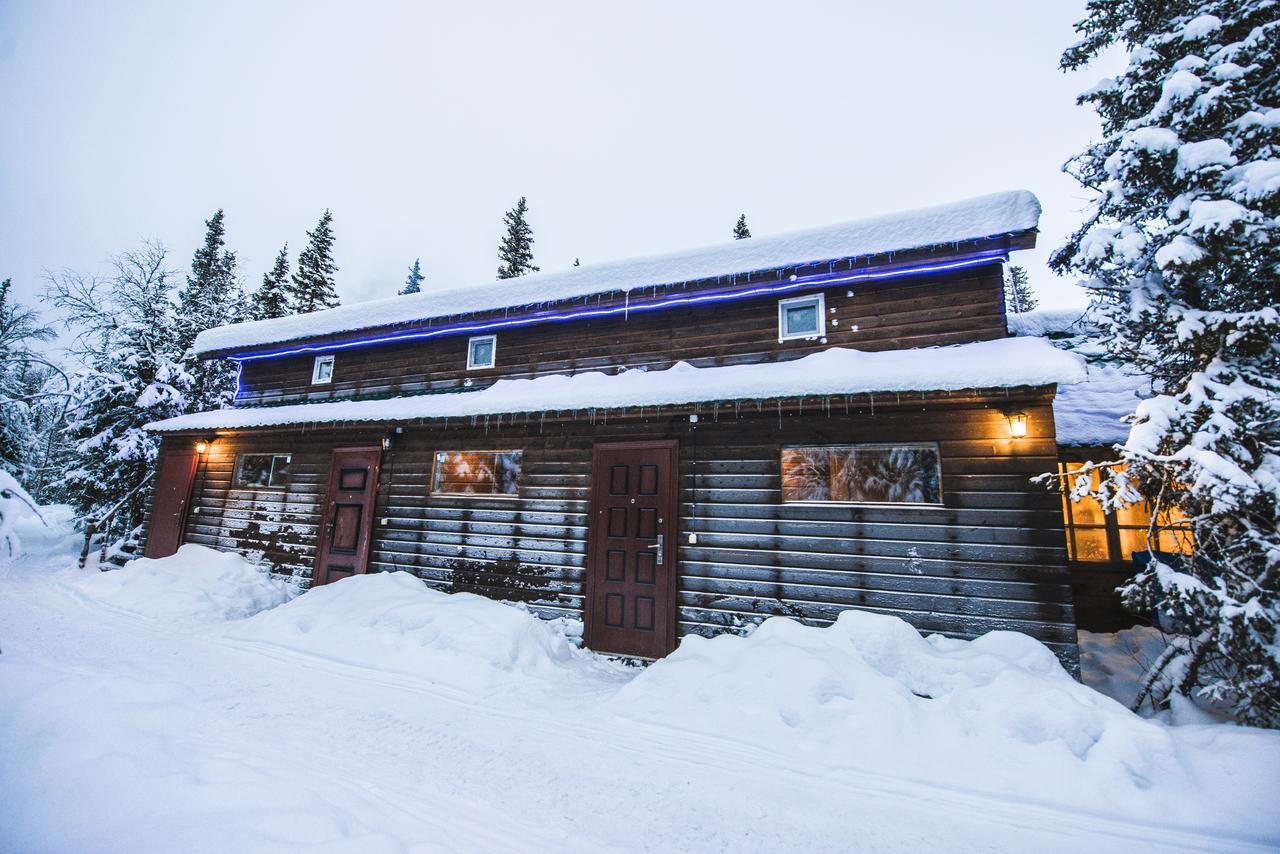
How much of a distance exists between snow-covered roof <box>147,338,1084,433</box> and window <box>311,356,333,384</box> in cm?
160

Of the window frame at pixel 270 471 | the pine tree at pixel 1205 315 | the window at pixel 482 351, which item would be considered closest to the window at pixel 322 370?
the window frame at pixel 270 471

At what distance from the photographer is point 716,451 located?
22.2ft

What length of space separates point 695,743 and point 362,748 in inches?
98.1

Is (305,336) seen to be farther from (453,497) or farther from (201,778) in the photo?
(201,778)

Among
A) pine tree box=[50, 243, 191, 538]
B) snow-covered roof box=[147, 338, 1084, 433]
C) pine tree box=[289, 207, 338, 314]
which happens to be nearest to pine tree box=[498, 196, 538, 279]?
pine tree box=[289, 207, 338, 314]

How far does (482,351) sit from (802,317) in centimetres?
→ 567

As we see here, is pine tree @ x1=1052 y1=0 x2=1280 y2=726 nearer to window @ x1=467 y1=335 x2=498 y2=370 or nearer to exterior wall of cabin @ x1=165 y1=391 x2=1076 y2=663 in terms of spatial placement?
exterior wall of cabin @ x1=165 y1=391 x2=1076 y2=663

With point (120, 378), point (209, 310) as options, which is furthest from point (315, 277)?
point (120, 378)

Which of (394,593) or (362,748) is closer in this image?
(362,748)

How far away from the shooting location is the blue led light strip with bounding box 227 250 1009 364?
A: 21.9 feet

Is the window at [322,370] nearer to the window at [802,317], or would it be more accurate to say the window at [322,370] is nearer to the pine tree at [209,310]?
the pine tree at [209,310]

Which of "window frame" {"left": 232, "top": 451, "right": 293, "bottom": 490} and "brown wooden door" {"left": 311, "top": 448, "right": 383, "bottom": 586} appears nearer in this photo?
"brown wooden door" {"left": 311, "top": 448, "right": 383, "bottom": 586}

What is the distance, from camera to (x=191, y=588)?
796 centimetres

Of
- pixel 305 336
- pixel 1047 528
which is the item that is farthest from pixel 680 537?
pixel 305 336
